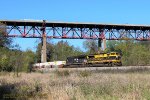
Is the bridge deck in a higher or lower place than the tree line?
higher

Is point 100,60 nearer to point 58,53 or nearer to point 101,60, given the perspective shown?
point 101,60

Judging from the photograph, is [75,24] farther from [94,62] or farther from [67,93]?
[67,93]

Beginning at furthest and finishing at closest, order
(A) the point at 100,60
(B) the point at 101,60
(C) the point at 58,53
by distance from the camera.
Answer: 1. (C) the point at 58,53
2. (A) the point at 100,60
3. (B) the point at 101,60

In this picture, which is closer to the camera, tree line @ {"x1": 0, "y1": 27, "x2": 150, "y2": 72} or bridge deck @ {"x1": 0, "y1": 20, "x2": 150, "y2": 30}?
tree line @ {"x1": 0, "y1": 27, "x2": 150, "y2": 72}

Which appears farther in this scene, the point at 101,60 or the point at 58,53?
the point at 58,53

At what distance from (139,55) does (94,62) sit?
24123 millimetres

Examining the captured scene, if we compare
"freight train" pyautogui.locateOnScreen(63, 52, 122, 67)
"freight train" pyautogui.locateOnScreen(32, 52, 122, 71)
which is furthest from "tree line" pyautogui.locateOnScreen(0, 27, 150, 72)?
"freight train" pyautogui.locateOnScreen(63, 52, 122, 67)

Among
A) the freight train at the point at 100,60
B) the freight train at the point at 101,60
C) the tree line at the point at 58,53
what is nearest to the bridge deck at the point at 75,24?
the tree line at the point at 58,53

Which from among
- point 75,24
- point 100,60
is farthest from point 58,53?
point 100,60

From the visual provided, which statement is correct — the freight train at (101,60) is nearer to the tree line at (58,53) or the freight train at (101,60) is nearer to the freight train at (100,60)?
the freight train at (100,60)

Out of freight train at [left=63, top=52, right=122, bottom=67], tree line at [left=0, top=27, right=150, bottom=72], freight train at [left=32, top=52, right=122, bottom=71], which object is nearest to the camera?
tree line at [left=0, top=27, right=150, bottom=72]

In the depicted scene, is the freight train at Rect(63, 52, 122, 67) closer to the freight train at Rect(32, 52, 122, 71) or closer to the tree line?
the freight train at Rect(32, 52, 122, 71)

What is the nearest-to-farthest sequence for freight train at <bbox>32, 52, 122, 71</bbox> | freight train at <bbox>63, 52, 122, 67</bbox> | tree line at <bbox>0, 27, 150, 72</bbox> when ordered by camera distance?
tree line at <bbox>0, 27, 150, 72</bbox> → freight train at <bbox>32, 52, 122, 71</bbox> → freight train at <bbox>63, 52, 122, 67</bbox>

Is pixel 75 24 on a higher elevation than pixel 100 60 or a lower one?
higher
